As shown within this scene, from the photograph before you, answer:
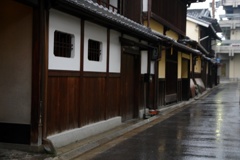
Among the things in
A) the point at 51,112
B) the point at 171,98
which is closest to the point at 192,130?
the point at 51,112

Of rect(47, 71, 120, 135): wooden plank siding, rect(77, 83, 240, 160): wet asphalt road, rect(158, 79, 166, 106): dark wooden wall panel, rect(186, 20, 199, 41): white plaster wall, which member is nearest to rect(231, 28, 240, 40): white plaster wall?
rect(186, 20, 199, 41): white plaster wall

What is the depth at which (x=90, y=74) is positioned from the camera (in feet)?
34.7

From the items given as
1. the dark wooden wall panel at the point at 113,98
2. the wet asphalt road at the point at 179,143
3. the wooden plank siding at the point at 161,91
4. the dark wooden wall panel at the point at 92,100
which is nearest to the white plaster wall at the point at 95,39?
the dark wooden wall panel at the point at 92,100

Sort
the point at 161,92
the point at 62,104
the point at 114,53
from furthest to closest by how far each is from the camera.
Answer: the point at 161,92 < the point at 114,53 < the point at 62,104

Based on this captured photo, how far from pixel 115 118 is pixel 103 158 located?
4.32m

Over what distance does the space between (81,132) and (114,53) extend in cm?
367

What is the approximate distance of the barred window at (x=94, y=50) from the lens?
10.9 metres

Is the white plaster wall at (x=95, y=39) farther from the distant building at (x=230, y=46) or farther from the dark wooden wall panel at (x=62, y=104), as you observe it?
the distant building at (x=230, y=46)

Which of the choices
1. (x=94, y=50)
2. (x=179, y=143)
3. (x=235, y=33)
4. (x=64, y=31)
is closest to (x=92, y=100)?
(x=94, y=50)

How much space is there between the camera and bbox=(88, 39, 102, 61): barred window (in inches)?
428

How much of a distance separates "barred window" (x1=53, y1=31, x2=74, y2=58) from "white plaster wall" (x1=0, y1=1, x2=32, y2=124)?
915 mm

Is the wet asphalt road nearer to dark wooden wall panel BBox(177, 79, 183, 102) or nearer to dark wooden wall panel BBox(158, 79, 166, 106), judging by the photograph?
dark wooden wall panel BBox(158, 79, 166, 106)

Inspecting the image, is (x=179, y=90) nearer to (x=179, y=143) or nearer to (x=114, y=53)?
(x=114, y=53)

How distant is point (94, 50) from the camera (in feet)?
36.5
